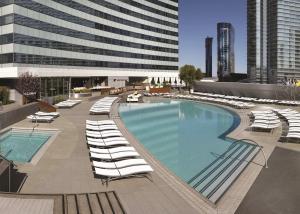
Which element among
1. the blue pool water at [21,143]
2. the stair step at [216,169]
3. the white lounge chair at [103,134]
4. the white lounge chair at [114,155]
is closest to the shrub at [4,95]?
the blue pool water at [21,143]

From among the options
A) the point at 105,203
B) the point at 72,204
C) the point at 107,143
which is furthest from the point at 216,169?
the point at 72,204

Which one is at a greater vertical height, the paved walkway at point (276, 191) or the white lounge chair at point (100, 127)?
the white lounge chair at point (100, 127)

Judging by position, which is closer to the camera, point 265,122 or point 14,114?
point 265,122

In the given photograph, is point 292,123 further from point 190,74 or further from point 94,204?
point 190,74

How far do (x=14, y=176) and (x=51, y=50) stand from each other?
38496 millimetres

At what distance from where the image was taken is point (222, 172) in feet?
48.0

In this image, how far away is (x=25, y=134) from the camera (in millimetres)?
22453

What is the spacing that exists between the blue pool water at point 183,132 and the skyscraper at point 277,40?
346 feet

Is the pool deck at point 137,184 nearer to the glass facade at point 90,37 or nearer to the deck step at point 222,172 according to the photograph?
the deck step at point 222,172

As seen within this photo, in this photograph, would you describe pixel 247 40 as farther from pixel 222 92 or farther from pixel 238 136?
pixel 238 136

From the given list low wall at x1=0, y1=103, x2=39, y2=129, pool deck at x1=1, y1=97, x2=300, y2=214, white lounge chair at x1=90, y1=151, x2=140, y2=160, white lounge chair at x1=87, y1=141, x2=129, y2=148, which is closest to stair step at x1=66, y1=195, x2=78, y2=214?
pool deck at x1=1, y1=97, x2=300, y2=214

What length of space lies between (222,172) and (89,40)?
50331mm

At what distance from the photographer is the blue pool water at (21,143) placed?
17128 mm

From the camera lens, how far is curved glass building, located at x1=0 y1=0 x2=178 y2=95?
40688mm
